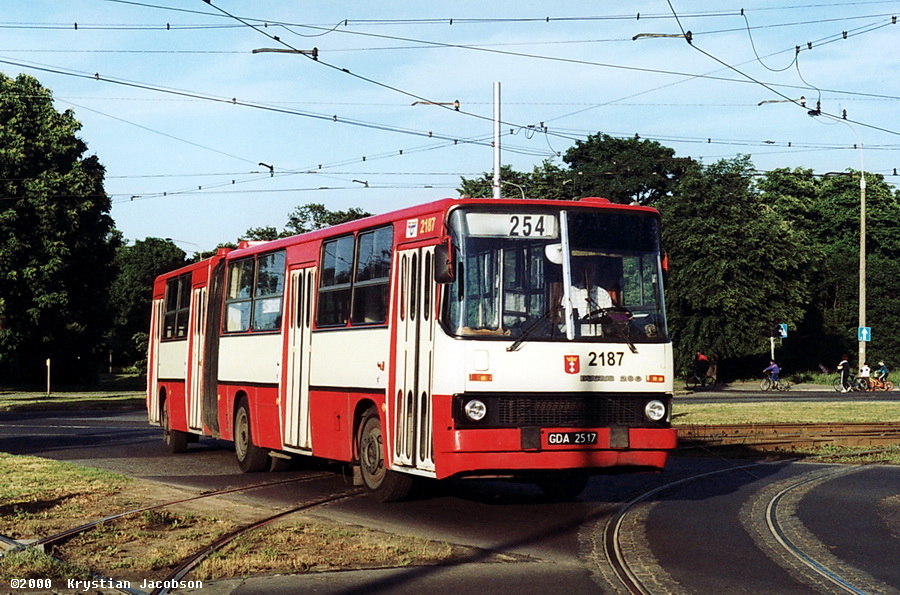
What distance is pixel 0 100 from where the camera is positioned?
60.5 meters

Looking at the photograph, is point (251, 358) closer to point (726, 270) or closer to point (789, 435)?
point (789, 435)

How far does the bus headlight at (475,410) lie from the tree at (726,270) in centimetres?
5264

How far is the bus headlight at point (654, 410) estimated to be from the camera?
520 inches

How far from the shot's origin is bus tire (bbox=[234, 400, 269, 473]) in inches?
734

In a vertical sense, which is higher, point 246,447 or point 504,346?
point 504,346

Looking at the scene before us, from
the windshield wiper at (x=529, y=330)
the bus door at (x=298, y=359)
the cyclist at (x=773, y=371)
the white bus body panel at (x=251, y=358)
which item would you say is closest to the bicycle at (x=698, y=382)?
the cyclist at (x=773, y=371)

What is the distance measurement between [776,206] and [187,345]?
2798 inches

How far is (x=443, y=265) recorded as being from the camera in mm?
12641

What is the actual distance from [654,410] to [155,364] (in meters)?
13.9

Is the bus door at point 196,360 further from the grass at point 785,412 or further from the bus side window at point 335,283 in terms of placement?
the grass at point 785,412

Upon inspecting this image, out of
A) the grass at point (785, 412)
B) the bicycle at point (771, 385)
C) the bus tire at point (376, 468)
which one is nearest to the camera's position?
the bus tire at point (376, 468)

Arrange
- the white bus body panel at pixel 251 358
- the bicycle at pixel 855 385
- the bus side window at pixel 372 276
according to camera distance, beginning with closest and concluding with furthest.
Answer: the bus side window at pixel 372 276, the white bus body panel at pixel 251 358, the bicycle at pixel 855 385

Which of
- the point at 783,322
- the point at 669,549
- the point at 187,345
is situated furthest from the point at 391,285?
the point at 783,322

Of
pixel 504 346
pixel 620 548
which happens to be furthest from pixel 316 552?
pixel 504 346
